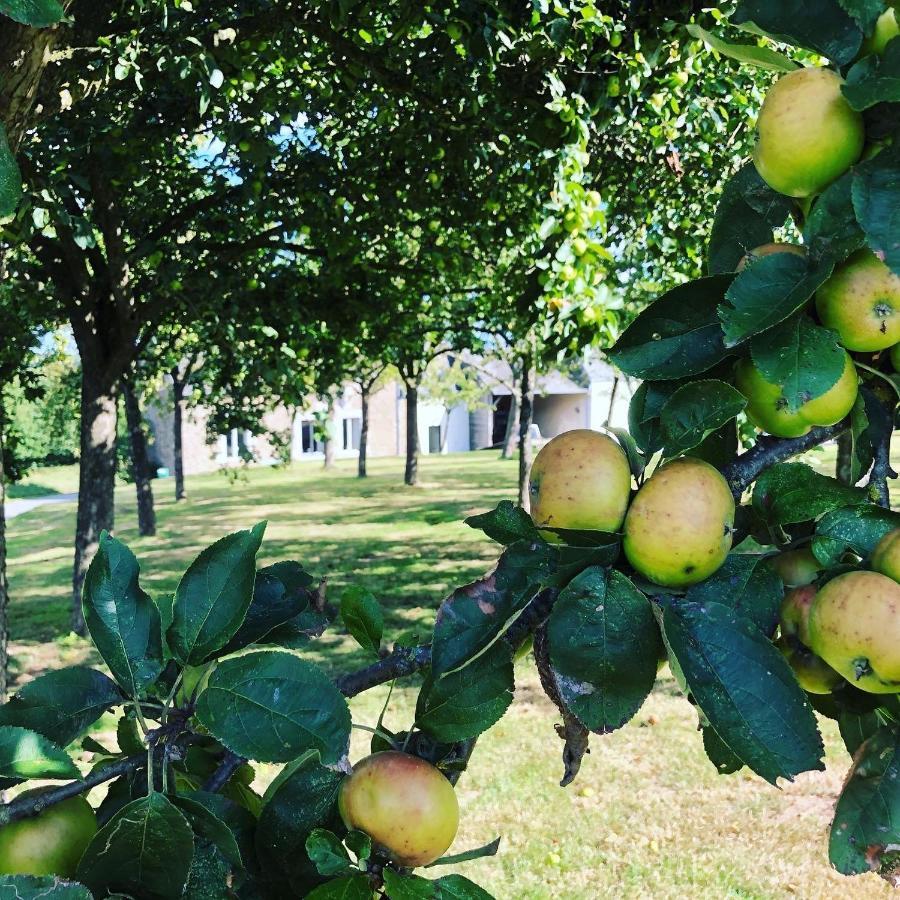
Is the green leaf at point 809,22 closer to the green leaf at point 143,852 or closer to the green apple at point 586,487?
the green apple at point 586,487

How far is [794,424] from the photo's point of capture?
2.34ft

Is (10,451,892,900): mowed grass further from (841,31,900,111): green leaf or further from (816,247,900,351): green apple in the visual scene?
(841,31,900,111): green leaf

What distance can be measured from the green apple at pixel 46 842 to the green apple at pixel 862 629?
2.10 feet

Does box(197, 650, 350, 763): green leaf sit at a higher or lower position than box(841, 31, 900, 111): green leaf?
lower

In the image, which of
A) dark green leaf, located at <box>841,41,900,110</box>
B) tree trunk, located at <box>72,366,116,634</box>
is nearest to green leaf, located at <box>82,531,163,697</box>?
dark green leaf, located at <box>841,41,900,110</box>

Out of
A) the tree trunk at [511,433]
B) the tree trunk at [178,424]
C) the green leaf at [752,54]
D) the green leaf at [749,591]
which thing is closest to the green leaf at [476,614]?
the green leaf at [749,591]

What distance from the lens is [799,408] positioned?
0.69 meters

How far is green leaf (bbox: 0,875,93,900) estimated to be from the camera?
1.98 ft

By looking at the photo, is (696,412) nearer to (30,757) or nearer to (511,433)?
(30,757)

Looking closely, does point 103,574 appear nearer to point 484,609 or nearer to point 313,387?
point 484,609

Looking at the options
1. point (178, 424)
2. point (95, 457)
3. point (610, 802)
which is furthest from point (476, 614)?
point (178, 424)

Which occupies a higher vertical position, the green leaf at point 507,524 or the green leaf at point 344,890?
the green leaf at point 507,524

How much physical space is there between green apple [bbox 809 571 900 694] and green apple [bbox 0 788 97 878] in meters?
0.64

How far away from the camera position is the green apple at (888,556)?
65 centimetres
